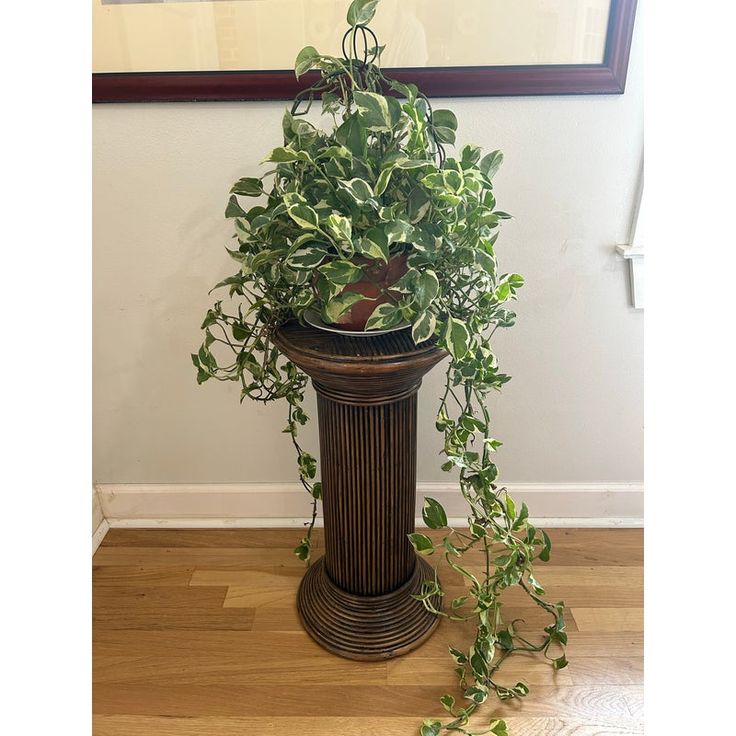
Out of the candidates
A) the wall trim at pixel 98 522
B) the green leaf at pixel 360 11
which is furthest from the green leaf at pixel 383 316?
the wall trim at pixel 98 522

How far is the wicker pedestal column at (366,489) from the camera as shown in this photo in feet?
3.72

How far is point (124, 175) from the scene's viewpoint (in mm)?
1476

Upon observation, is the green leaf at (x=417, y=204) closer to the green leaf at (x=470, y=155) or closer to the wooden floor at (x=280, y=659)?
the green leaf at (x=470, y=155)

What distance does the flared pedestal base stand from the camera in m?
1.35

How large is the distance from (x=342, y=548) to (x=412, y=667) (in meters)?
0.27

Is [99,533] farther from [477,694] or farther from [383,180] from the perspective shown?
[383,180]

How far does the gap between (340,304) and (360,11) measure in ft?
1.55

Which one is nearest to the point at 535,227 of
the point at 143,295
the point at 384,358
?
the point at 384,358

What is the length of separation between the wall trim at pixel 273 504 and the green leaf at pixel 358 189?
902 mm

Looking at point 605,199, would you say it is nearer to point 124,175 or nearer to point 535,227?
point 535,227

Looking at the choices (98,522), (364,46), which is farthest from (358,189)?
(98,522)

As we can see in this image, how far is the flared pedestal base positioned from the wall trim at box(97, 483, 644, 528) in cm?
33
